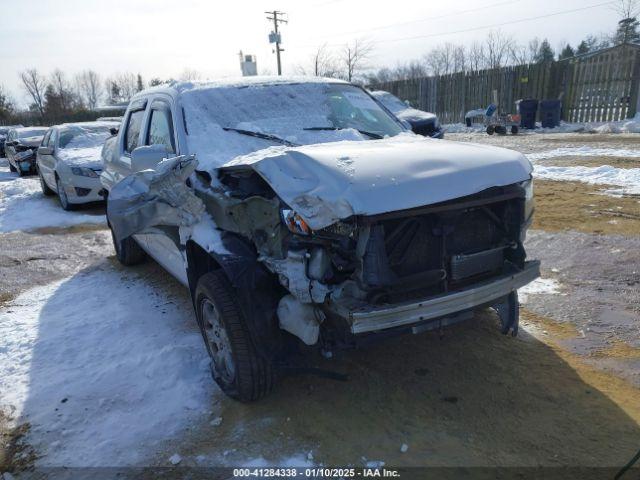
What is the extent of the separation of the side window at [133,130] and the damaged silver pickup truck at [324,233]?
4.55 feet

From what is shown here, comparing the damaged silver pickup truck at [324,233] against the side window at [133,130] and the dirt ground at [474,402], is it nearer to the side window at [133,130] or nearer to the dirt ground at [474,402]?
the dirt ground at [474,402]

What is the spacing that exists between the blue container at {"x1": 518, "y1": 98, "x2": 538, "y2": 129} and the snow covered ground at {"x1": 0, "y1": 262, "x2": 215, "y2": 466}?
1769 cm

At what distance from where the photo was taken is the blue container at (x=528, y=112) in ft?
62.0

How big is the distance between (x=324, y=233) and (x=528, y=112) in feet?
61.9

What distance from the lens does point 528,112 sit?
62.3 ft

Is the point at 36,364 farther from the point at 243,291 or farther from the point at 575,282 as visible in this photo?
the point at 575,282

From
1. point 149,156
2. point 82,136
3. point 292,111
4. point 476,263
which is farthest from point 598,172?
point 82,136

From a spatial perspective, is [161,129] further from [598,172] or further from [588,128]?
[588,128]

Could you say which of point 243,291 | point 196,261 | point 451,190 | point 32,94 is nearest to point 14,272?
point 196,261

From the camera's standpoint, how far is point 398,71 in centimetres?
6091

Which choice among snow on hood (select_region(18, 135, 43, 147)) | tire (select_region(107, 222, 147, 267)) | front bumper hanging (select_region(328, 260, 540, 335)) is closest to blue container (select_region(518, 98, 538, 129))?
tire (select_region(107, 222, 147, 267))

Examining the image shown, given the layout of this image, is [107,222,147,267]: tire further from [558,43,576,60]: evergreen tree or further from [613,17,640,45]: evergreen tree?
[558,43,576,60]: evergreen tree

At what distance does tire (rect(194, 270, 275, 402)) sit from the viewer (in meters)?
2.93

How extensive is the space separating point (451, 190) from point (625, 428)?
5.35 ft
